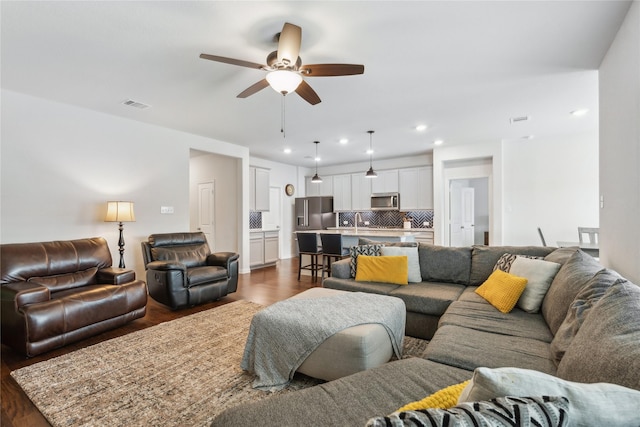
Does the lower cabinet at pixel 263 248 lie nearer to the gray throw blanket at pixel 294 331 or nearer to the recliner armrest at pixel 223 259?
the recliner armrest at pixel 223 259

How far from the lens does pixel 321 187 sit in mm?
8734

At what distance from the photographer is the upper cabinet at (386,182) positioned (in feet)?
24.5

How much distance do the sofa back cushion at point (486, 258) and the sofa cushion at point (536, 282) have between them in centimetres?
59

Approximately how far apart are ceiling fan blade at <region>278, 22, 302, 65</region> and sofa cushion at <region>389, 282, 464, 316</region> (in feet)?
7.49

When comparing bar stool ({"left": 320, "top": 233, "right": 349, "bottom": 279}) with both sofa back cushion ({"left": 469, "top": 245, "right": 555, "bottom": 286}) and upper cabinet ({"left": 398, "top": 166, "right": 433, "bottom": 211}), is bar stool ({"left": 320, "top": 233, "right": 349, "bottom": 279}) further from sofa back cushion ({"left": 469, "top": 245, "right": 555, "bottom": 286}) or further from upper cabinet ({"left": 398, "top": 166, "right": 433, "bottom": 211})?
upper cabinet ({"left": 398, "top": 166, "right": 433, "bottom": 211})

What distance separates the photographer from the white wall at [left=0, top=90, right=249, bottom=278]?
11.4 ft

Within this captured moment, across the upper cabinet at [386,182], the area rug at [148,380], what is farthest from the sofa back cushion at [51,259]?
the upper cabinet at [386,182]

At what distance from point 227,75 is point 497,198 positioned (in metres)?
5.48

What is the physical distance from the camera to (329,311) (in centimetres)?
215

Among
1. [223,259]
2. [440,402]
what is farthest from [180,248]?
[440,402]

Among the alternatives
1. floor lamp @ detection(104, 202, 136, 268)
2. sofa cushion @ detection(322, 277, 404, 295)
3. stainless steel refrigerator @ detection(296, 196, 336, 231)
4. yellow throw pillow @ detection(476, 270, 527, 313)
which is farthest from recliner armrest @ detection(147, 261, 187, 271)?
stainless steel refrigerator @ detection(296, 196, 336, 231)

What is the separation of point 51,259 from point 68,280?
0.92 feet

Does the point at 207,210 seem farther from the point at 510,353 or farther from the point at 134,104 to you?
the point at 510,353

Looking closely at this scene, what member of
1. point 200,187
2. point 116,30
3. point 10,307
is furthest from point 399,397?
point 200,187
